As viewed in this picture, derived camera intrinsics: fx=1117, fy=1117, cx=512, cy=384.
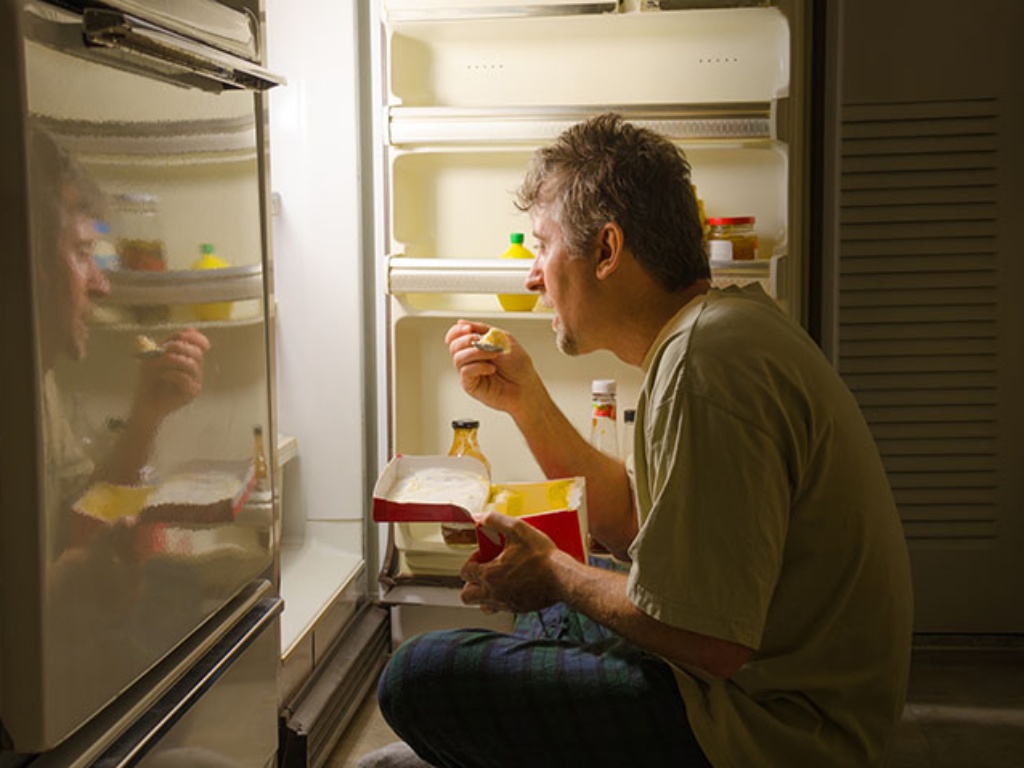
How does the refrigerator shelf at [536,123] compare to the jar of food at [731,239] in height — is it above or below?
above

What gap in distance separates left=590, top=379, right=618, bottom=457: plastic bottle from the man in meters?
0.57

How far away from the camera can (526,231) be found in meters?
2.42

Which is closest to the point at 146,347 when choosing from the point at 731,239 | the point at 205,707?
the point at 205,707

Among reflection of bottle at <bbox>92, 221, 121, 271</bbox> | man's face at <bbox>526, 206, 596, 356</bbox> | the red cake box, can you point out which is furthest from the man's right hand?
reflection of bottle at <bbox>92, 221, 121, 271</bbox>

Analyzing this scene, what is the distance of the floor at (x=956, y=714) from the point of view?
1950 mm

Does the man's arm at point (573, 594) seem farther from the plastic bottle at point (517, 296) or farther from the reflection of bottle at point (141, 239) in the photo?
the plastic bottle at point (517, 296)

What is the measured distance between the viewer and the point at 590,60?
2.32 m

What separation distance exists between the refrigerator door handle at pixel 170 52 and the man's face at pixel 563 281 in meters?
0.38

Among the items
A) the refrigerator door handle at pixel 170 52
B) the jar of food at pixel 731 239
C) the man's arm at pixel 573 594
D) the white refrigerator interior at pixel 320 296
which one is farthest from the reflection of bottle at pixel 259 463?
the jar of food at pixel 731 239

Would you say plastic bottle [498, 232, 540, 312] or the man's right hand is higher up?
plastic bottle [498, 232, 540, 312]

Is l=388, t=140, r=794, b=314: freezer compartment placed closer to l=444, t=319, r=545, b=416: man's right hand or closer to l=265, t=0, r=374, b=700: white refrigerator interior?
l=265, t=0, r=374, b=700: white refrigerator interior

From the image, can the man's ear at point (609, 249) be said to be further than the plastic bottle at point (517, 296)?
No

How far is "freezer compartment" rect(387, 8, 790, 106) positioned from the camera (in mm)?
2221

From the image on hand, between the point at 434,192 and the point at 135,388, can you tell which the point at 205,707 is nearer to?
the point at 135,388
